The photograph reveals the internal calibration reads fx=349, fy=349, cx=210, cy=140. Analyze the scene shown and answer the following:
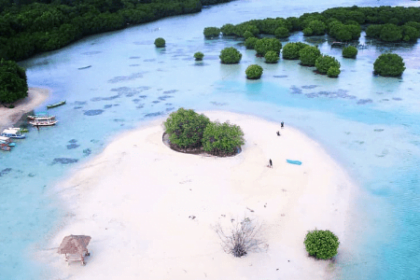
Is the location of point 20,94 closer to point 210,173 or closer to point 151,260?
point 210,173

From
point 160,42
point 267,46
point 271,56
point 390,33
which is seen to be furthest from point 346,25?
point 160,42

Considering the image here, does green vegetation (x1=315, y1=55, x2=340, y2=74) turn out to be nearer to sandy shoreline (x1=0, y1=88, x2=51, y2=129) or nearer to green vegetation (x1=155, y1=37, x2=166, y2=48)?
green vegetation (x1=155, y1=37, x2=166, y2=48)

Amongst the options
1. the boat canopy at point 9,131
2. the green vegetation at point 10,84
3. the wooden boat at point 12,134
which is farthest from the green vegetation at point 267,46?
the boat canopy at point 9,131

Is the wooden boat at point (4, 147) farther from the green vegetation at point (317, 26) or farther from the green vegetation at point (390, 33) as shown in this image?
the green vegetation at point (390, 33)

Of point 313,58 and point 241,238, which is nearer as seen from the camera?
point 241,238

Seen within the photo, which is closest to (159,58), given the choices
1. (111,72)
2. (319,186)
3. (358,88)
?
(111,72)

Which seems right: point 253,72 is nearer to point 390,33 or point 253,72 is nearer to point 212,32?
point 212,32
